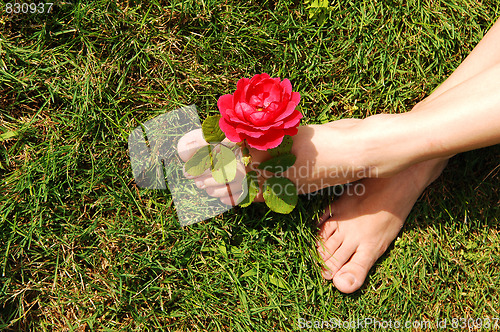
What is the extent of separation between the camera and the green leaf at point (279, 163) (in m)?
1.71

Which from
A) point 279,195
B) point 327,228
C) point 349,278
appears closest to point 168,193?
point 279,195

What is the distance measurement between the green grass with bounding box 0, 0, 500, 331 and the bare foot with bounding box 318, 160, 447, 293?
8cm

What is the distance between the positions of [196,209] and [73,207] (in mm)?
543

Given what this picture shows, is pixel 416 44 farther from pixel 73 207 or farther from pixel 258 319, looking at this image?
pixel 73 207

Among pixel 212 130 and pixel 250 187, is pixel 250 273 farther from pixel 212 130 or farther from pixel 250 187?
pixel 212 130

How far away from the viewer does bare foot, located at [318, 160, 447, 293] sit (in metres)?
1.92

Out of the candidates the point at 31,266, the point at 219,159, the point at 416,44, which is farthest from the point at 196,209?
the point at 416,44

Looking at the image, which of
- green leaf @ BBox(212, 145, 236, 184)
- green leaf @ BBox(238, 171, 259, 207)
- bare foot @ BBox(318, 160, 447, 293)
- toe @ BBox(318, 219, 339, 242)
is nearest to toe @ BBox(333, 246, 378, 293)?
bare foot @ BBox(318, 160, 447, 293)

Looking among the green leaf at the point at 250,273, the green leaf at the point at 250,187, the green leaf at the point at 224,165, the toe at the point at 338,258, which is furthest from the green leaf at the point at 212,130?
the toe at the point at 338,258

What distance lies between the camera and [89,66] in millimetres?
1844

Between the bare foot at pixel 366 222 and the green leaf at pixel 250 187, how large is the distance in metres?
0.42

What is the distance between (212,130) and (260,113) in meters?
0.27

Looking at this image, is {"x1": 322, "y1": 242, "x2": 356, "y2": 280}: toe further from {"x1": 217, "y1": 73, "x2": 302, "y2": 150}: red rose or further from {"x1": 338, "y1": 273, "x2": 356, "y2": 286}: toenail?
{"x1": 217, "y1": 73, "x2": 302, "y2": 150}: red rose

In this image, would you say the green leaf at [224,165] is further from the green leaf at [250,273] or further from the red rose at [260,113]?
the green leaf at [250,273]
